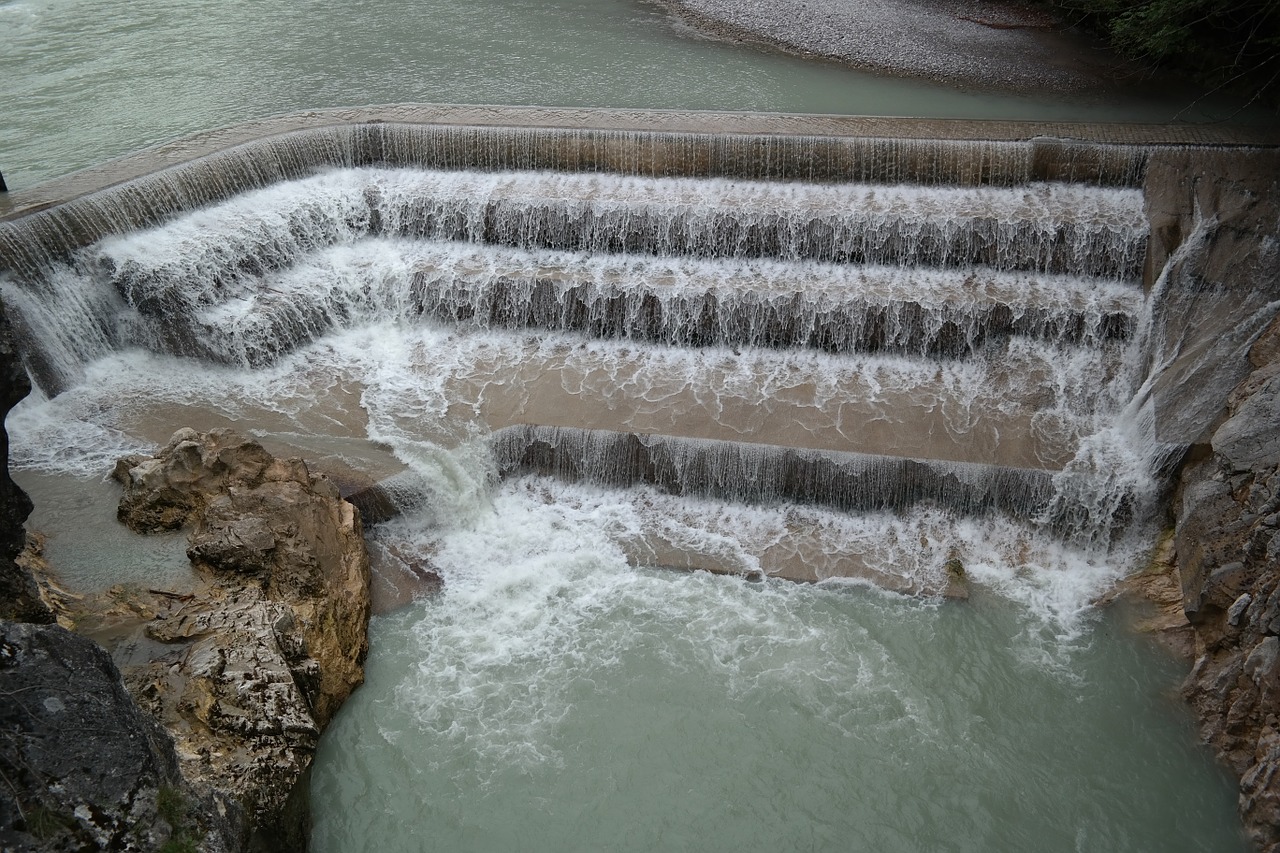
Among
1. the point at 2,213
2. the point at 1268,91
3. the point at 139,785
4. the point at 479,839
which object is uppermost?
the point at 1268,91

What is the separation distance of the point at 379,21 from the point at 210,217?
6666 mm

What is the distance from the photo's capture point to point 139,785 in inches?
145

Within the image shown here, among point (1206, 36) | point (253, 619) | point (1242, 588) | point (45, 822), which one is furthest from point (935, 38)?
point (45, 822)

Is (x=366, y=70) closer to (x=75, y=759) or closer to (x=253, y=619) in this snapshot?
(x=253, y=619)

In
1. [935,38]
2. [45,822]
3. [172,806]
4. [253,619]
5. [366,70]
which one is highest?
[935,38]

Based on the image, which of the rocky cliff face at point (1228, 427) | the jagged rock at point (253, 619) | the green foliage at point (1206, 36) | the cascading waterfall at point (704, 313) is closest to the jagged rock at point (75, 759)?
the jagged rock at point (253, 619)

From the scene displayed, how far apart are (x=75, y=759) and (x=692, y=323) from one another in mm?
6245

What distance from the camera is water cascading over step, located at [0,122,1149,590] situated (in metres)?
7.39

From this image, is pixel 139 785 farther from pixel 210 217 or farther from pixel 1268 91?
pixel 1268 91

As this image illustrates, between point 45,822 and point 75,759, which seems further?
point 75,759

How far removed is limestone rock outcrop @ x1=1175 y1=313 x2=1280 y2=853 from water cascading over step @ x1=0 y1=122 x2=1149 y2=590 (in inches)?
30.4

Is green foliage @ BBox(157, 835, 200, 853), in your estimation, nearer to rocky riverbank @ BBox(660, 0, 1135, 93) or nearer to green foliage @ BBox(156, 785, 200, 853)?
green foliage @ BBox(156, 785, 200, 853)

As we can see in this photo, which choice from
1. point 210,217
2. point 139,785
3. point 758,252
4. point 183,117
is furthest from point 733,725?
point 183,117

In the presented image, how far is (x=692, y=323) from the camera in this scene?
863 cm
